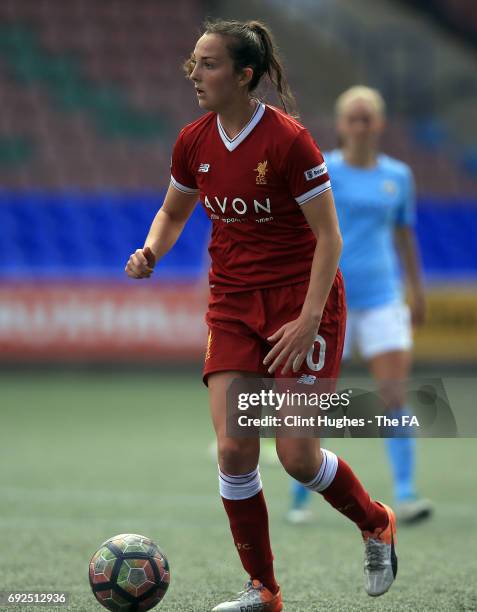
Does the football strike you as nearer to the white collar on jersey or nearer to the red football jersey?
the red football jersey

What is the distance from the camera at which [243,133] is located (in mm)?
4055

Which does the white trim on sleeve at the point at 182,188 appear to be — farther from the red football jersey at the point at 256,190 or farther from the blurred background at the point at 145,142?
the blurred background at the point at 145,142

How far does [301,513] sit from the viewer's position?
6.42m

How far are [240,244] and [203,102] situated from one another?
0.51m

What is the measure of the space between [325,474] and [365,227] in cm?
263

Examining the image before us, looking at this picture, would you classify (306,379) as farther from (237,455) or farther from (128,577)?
(128,577)

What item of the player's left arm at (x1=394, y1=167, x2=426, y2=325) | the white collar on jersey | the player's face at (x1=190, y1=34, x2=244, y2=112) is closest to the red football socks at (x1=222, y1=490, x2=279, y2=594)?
the white collar on jersey

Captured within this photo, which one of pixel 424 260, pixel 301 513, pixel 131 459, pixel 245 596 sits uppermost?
pixel 424 260

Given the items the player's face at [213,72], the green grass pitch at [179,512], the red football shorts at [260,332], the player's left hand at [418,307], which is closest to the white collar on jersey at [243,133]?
the player's face at [213,72]

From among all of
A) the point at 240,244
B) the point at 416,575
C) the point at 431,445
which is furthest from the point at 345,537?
the point at 431,445

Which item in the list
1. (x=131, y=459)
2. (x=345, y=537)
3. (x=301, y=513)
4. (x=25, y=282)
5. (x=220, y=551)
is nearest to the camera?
(x=220, y=551)

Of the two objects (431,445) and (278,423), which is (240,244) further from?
(431,445)

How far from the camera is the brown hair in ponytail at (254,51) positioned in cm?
400

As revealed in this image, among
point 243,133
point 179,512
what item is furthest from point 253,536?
point 179,512
